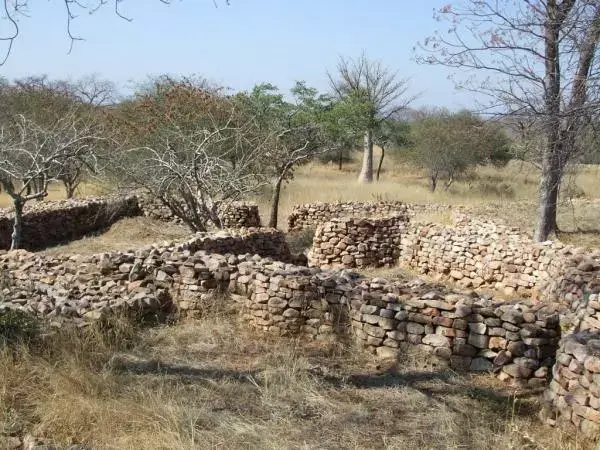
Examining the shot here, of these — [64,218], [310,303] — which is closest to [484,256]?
[310,303]

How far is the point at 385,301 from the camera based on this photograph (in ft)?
18.6

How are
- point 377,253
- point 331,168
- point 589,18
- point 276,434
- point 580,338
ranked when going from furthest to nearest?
point 331,168 → point 377,253 → point 589,18 → point 580,338 → point 276,434

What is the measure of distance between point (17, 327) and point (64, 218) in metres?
11.4

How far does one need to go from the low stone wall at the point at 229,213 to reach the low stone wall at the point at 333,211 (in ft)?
3.85

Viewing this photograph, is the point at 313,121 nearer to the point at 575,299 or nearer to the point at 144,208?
the point at 144,208

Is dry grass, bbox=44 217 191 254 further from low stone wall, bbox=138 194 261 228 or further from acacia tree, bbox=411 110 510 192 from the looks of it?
acacia tree, bbox=411 110 510 192

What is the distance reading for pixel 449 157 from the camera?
28.1 m

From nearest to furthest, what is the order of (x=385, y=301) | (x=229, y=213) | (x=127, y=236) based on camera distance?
(x=385, y=301) → (x=127, y=236) → (x=229, y=213)

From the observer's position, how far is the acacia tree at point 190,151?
1230 cm

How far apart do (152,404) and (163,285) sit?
114 inches

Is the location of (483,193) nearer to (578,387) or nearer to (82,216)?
(82,216)

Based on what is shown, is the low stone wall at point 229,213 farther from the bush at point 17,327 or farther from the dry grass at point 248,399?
the dry grass at point 248,399

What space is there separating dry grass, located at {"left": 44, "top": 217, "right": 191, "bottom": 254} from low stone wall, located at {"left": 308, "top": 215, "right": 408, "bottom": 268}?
3.41 metres

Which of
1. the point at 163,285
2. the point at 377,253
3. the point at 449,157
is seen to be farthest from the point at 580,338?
the point at 449,157
